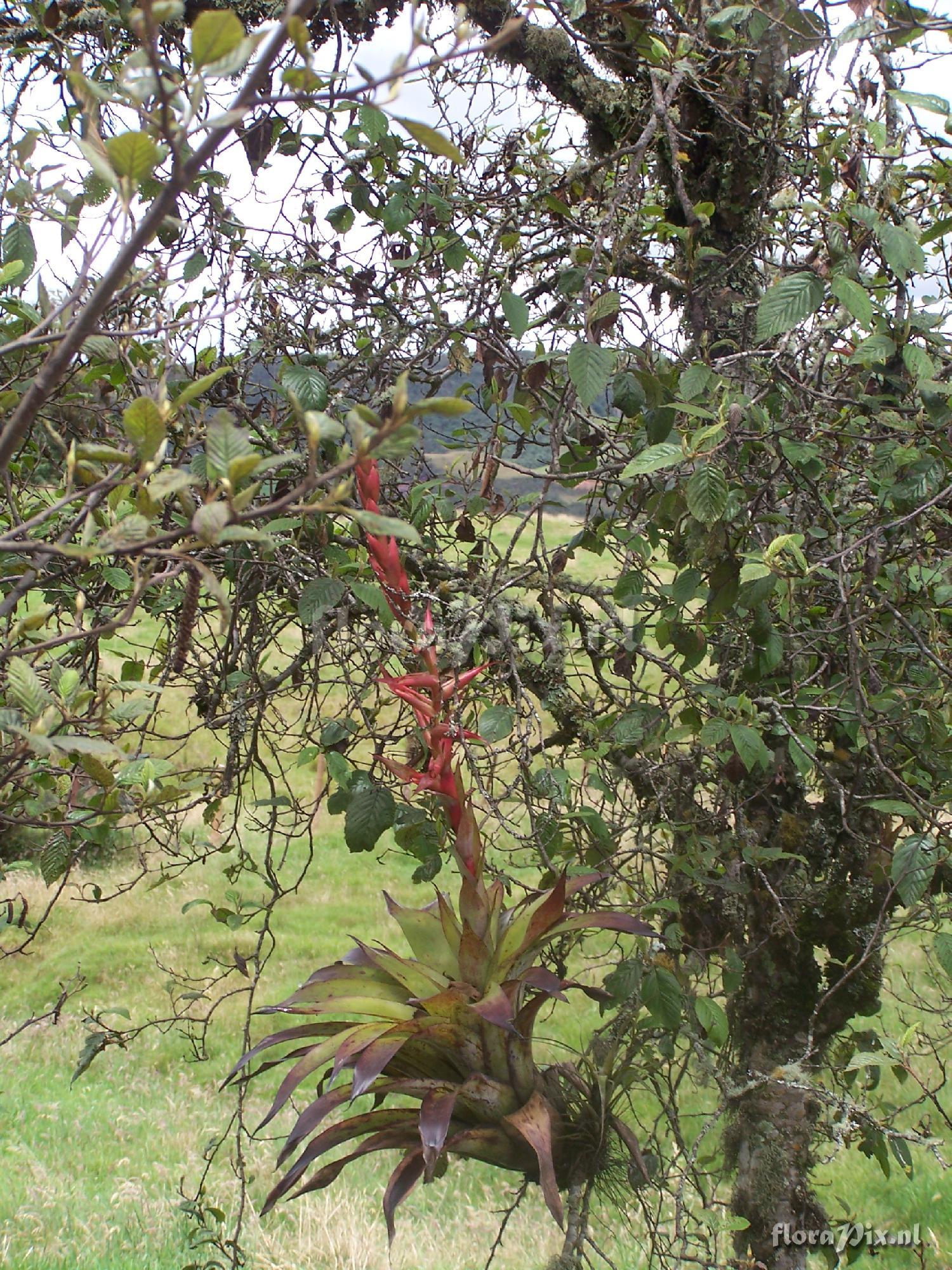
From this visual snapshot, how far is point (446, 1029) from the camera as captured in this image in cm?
128

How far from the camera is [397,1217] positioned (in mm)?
3666

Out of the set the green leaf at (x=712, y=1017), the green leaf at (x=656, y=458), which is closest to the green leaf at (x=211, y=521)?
the green leaf at (x=656, y=458)

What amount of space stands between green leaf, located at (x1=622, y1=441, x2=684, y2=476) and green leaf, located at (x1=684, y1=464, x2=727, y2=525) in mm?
56

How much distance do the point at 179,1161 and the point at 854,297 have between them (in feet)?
13.7

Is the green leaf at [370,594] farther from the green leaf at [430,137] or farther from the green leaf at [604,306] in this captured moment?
the green leaf at [430,137]

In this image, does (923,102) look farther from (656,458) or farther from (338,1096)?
(338,1096)

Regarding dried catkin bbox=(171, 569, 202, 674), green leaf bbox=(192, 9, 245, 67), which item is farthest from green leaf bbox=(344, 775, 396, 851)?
green leaf bbox=(192, 9, 245, 67)

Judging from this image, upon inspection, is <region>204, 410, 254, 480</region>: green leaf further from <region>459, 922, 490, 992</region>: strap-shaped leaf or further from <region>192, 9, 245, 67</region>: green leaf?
<region>459, 922, 490, 992</region>: strap-shaped leaf

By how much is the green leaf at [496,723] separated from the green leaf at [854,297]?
29.6 inches

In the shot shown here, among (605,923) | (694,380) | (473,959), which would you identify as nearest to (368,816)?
(473,959)

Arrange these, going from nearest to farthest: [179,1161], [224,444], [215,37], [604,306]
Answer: [215,37], [224,444], [604,306], [179,1161]

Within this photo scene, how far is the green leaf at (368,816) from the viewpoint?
156 cm

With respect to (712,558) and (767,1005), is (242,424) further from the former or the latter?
(767,1005)

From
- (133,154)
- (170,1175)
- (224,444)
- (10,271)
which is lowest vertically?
(170,1175)
